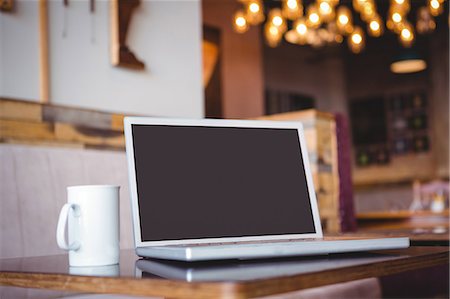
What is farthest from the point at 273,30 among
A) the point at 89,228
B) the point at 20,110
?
the point at 89,228

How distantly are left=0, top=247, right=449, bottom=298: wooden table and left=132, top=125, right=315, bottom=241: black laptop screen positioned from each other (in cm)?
13

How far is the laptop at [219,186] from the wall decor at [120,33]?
1883 millimetres

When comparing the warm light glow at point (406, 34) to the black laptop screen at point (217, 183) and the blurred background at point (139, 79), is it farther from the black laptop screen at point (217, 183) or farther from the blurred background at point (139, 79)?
the black laptop screen at point (217, 183)

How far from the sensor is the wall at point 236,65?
269 inches

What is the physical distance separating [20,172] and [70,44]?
115 cm

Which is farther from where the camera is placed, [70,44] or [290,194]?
[70,44]

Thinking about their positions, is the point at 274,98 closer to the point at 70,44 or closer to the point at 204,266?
the point at 70,44

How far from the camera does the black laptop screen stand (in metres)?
1.27

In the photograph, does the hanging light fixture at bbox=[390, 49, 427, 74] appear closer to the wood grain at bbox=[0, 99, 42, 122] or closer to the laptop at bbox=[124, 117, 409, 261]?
the wood grain at bbox=[0, 99, 42, 122]

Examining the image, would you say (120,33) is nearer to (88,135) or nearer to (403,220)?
(88,135)

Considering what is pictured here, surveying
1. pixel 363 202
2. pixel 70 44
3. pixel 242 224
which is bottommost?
pixel 363 202

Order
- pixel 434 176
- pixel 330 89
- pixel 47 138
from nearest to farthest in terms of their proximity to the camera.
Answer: pixel 47 138 → pixel 434 176 → pixel 330 89

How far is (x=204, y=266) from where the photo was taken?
1.01 m

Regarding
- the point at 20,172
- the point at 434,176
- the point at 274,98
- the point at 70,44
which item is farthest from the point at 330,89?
the point at 20,172
